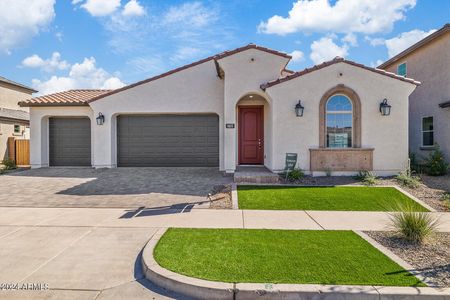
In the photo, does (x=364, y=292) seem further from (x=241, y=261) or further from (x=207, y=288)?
(x=207, y=288)

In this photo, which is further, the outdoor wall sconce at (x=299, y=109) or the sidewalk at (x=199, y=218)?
the outdoor wall sconce at (x=299, y=109)

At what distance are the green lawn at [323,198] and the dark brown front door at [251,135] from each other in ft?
13.8

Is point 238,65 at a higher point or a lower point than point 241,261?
higher

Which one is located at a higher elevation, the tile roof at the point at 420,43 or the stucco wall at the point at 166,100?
the tile roof at the point at 420,43

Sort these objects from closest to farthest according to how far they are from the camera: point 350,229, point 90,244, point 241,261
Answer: point 241,261
point 90,244
point 350,229

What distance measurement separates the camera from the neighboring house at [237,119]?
10742 mm

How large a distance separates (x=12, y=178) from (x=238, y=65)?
10.7 metres

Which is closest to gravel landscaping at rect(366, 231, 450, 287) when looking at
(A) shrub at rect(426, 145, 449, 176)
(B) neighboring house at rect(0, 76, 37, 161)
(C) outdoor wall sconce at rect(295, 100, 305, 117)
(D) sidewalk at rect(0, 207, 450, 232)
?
(D) sidewalk at rect(0, 207, 450, 232)

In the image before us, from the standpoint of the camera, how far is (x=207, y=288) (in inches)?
135

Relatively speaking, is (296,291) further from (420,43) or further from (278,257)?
(420,43)

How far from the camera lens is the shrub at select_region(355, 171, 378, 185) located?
994cm

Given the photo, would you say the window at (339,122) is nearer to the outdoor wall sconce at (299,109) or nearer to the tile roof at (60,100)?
the outdoor wall sconce at (299,109)

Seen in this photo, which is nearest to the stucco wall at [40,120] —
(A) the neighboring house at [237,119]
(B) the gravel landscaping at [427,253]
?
(A) the neighboring house at [237,119]

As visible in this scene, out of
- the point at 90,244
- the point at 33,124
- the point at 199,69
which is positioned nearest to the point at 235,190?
the point at 90,244
